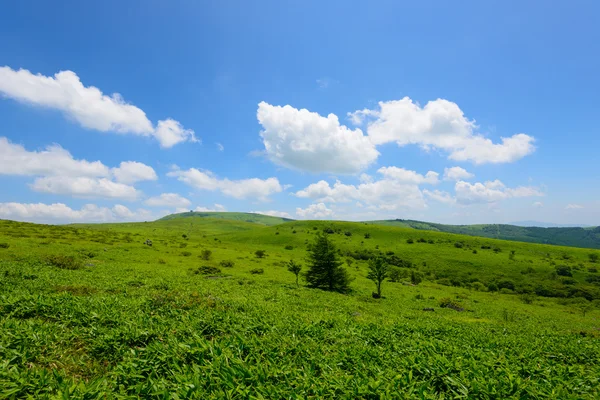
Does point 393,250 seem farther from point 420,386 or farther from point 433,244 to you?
point 420,386

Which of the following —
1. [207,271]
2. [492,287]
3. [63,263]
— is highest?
[63,263]

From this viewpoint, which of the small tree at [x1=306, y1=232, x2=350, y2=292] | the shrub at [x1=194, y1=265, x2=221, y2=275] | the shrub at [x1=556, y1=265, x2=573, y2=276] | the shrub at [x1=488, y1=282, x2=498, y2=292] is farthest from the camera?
the shrub at [x1=556, y1=265, x2=573, y2=276]

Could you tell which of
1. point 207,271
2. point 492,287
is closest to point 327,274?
point 207,271

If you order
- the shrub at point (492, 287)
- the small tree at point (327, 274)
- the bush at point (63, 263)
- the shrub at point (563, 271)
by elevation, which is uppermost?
the bush at point (63, 263)

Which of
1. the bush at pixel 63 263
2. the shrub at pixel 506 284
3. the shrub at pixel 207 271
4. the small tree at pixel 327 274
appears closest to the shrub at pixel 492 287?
the shrub at pixel 506 284

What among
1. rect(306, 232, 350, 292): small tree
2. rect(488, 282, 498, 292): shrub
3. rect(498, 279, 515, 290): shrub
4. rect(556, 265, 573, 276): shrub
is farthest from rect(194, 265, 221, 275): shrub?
rect(556, 265, 573, 276): shrub

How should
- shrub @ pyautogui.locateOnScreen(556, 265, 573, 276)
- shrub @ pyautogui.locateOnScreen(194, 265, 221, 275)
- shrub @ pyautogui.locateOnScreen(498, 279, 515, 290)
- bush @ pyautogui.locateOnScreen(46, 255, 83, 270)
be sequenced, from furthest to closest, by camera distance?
shrub @ pyautogui.locateOnScreen(556, 265, 573, 276) → shrub @ pyautogui.locateOnScreen(498, 279, 515, 290) → shrub @ pyautogui.locateOnScreen(194, 265, 221, 275) → bush @ pyautogui.locateOnScreen(46, 255, 83, 270)

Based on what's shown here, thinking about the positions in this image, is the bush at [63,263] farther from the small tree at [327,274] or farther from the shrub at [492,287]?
the shrub at [492,287]

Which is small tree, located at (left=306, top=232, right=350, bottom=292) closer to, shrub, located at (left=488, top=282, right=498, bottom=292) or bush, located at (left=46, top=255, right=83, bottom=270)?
bush, located at (left=46, top=255, right=83, bottom=270)

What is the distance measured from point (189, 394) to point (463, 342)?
1405 cm

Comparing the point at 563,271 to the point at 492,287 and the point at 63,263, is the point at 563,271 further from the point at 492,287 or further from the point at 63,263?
the point at 63,263

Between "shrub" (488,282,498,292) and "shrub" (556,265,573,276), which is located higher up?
"shrub" (556,265,573,276)

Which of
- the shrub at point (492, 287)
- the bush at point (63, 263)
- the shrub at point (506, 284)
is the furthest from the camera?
the shrub at point (506, 284)

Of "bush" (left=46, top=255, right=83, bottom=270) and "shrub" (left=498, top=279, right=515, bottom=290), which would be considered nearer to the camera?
"bush" (left=46, top=255, right=83, bottom=270)
